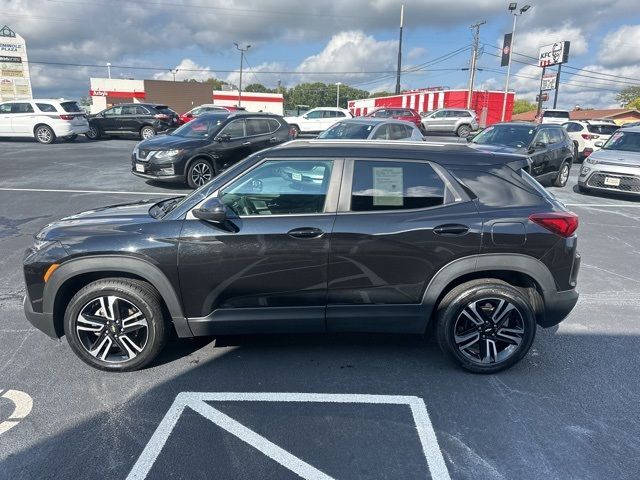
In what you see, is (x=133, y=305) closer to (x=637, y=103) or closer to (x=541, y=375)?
(x=541, y=375)

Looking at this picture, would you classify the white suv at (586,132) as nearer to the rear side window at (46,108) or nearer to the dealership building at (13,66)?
the rear side window at (46,108)

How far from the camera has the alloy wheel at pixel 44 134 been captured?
18.7m

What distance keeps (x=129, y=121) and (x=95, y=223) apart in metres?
20.4

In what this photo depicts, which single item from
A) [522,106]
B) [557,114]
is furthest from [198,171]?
[522,106]

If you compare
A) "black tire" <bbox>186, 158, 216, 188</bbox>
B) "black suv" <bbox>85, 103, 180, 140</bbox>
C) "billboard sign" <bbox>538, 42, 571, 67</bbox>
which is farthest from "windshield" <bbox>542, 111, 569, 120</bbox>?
"black tire" <bbox>186, 158, 216, 188</bbox>

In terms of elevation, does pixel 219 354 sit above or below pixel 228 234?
below

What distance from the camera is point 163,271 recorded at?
313cm

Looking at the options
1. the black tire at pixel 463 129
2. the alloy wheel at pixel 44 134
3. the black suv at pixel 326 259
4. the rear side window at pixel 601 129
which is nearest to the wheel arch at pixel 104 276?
the black suv at pixel 326 259

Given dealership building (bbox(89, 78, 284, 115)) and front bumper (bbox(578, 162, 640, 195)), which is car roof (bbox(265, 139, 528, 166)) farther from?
dealership building (bbox(89, 78, 284, 115))

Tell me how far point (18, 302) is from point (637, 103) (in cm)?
7740

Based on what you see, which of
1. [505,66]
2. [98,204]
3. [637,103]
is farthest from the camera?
[637,103]

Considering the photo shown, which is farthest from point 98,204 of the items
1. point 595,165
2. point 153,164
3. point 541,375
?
point 595,165

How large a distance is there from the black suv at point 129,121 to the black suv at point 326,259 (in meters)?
19.8

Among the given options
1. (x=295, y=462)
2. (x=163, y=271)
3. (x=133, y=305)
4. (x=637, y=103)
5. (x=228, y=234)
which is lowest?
(x=295, y=462)
